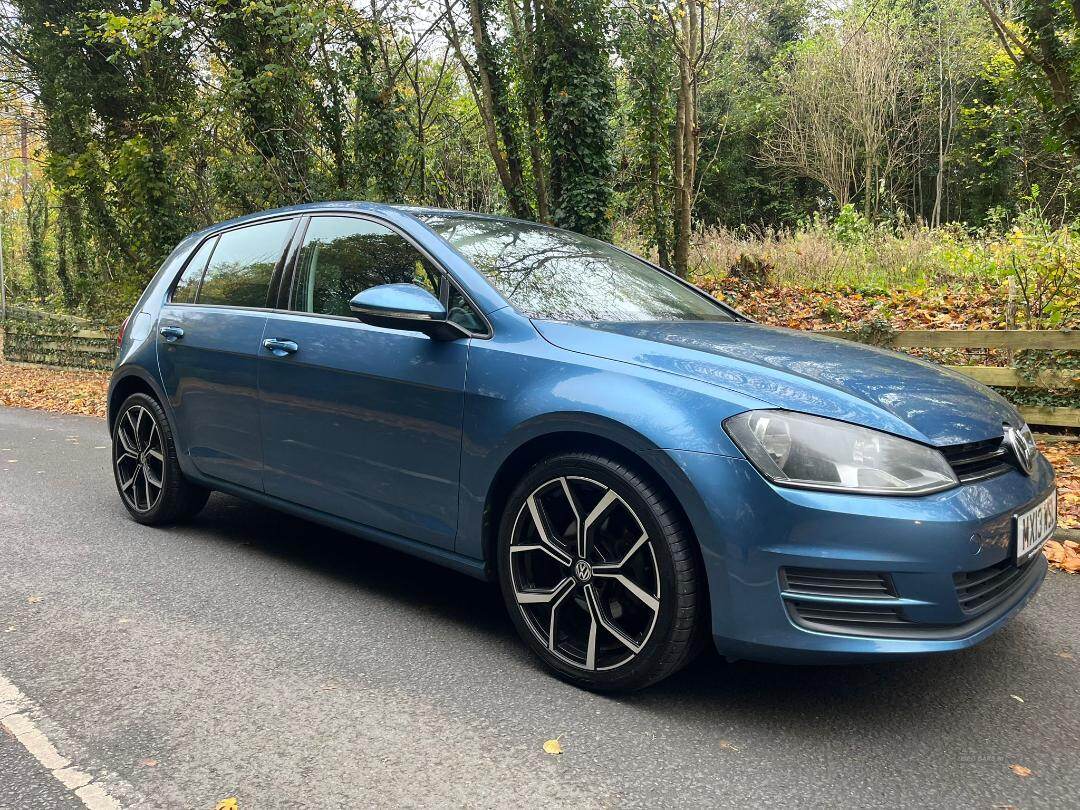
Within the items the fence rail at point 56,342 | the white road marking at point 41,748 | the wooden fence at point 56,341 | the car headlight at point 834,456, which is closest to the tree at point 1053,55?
the car headlight at point 834,456

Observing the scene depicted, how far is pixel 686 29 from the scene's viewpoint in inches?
395

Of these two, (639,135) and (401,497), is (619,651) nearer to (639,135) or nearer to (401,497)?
(401,497)

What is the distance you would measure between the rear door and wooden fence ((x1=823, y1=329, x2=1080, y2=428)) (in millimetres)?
4887

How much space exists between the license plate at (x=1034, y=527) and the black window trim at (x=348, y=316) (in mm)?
1851

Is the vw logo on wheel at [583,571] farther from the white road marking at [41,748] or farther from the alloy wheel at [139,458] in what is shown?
the alloy wheel at [139,458]

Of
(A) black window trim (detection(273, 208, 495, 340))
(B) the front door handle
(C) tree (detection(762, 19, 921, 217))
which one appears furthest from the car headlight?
(C) tree (detection(762, 19, 921, 217))

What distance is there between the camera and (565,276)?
11.8 ft

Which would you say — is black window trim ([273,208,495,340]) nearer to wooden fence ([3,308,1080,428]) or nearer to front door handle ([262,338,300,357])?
front door handle ([262,338,300,357])

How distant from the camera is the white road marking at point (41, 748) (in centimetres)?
222

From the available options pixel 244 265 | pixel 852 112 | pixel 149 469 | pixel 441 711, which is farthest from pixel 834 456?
pixel 852 112

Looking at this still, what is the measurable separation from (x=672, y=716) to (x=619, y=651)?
26cm

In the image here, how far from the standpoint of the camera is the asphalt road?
2.29m

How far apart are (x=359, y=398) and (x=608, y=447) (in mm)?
1192

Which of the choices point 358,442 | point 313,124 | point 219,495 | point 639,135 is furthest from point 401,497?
point 313,124
